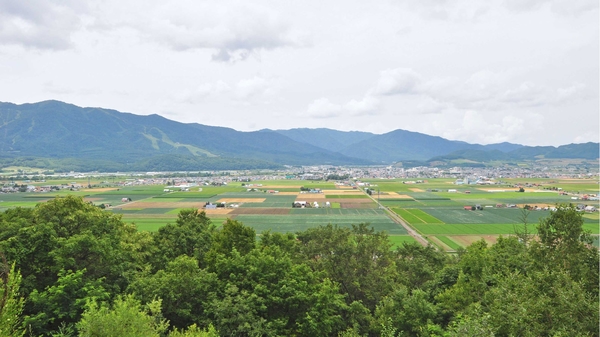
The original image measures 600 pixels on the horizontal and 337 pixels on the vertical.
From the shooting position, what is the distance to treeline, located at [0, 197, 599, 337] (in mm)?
13492

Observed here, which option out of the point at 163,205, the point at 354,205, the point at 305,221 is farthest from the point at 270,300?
the point at 163,205

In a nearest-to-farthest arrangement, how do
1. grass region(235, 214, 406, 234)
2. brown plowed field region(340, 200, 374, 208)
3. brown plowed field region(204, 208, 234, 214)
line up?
grass region(235, 214, 406, 234) → brown plowed field region(204, 208, 234, 214) → brown plowed field region(340, 200, 374, 208)

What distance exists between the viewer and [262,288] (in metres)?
20.7

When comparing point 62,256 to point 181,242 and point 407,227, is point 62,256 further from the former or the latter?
point 407,227

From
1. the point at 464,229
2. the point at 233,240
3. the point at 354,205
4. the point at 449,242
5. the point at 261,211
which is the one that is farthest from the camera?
the point at 354,205

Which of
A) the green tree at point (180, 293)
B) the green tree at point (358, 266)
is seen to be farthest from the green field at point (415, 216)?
the green tree at point (180, 293)

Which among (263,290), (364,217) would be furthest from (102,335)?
(364,217)

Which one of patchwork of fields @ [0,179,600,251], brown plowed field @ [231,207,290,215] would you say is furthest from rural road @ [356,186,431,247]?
brown plowed field @ [231,207,290,215]

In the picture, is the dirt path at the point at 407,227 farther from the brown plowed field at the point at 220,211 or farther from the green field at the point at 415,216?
the brown plowed field at the point at 220,211

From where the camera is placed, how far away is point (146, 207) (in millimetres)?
96438

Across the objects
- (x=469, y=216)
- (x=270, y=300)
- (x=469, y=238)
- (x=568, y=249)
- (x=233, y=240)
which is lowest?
(x=469, y=238)

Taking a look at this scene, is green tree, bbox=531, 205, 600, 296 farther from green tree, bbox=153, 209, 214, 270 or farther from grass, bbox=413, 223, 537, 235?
grass, bbox=413, 223, 537, 235

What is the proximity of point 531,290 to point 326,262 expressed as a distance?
1655 centimetres

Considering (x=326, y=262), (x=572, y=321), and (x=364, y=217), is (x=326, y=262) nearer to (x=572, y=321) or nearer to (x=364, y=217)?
(x=572, y=321)
